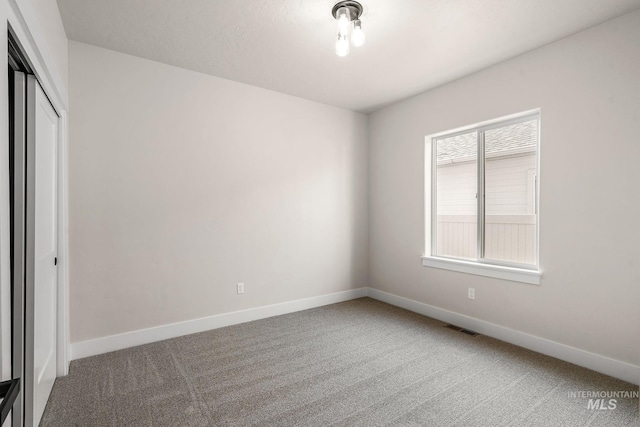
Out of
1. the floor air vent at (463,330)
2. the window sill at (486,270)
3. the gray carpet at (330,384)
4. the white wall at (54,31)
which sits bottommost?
the gray carpet at (330,384)

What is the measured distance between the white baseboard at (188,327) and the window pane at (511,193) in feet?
6.94

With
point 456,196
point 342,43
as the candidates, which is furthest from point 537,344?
point 342,43

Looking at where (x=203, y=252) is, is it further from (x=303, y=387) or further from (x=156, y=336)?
(x=303, y=387)

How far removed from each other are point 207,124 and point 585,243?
3.59 meters

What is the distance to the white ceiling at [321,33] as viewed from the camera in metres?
2.30

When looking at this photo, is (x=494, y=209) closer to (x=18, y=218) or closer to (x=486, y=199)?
(x=486, y=199)

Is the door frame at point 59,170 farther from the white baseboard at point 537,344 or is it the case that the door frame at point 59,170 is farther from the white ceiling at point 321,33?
the white baseboard at point 537,344

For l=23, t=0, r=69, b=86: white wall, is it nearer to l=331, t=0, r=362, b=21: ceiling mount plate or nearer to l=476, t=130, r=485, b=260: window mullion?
l=331, t=0, r=362, b=21: ceiling mount plate

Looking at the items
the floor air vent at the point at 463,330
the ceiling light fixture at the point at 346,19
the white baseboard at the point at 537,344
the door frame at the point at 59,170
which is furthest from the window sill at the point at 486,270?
the door frame at the point at 59,170

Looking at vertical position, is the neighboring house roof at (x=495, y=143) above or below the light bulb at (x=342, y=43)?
below

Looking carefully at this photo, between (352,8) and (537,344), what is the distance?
3157 mm

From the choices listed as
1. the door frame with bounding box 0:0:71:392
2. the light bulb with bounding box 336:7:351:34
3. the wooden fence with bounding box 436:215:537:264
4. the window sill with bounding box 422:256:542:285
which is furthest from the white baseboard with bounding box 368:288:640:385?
the door frame with bounding box 0:0:71:392

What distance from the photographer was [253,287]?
12.2ft

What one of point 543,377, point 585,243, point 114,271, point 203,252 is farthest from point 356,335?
point 114,271
